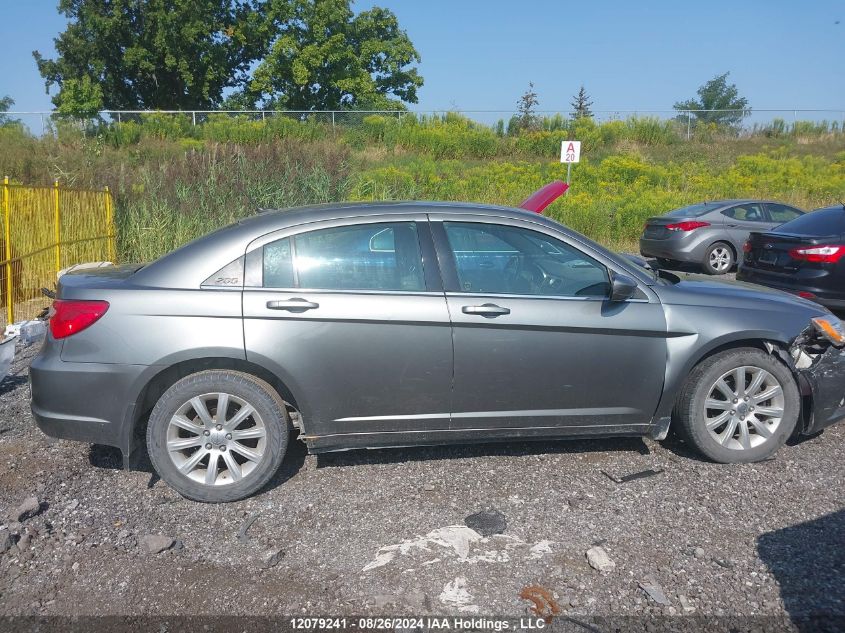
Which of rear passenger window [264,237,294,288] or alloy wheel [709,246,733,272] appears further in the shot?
alloy wheel [709,246,733,272]

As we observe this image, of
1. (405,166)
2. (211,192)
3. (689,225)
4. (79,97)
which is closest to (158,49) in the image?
(79,97)

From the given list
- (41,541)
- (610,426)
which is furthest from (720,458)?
(41,541)

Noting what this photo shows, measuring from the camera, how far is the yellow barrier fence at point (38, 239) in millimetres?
8672

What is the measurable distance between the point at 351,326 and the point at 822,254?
20.3 ft

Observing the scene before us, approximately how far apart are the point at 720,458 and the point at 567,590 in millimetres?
1805

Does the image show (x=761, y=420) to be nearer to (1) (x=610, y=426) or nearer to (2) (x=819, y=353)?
(2) (x=819, y=353)

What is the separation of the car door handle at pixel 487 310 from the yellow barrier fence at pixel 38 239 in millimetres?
6320

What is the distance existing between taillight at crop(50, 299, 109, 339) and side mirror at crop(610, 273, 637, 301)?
2.81m

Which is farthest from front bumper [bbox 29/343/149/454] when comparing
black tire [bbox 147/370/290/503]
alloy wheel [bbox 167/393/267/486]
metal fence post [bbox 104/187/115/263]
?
metal fence post [bbox 104/187/115/263]

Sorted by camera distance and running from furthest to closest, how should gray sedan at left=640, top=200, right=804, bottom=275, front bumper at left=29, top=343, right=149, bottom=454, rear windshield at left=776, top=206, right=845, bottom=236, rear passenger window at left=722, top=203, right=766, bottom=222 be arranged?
rear passenger window at left=722, top=203, right=766, bottom=222 < gray sedan at left=640, top=200, right=804, bottom=275 < rear windshield at left=776, top=206, right=845, bottom=236 < front bumper at left=29, top=343, right=149, bottom=454

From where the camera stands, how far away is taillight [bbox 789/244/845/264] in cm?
795

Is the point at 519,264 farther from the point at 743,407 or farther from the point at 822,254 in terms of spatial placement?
the point at 822,254

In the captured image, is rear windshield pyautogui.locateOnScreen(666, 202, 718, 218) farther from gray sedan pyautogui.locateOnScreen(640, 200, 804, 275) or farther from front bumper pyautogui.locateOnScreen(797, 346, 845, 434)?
front bumper pyautogui.locateOnScreen(797, 346, 845, 434)

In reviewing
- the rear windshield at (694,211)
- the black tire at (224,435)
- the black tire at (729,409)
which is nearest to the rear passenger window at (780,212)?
the rear windshield at (694,211)
